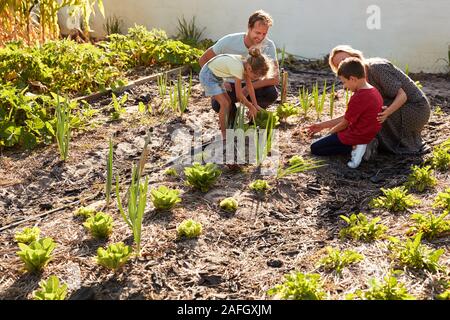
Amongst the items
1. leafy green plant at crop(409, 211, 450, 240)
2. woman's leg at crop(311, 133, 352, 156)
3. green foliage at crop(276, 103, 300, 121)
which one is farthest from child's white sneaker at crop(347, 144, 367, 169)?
leafy green plant at crop(409, 211, 450, 240)

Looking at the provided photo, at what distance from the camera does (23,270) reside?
2.65 metres

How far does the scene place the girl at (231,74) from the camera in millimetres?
3740

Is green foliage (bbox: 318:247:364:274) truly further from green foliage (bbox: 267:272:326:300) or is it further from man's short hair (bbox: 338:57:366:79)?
man's short hair (bbox: 338:57:366:79)

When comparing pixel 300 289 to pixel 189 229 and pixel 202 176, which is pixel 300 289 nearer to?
pixel 189 229

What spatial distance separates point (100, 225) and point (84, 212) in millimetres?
340

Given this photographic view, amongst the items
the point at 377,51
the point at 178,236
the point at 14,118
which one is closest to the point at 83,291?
the point at 178,236

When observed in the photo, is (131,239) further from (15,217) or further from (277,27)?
(277,27)

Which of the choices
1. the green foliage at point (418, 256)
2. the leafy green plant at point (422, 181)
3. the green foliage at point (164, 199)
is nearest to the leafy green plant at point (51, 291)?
the green foliage at point (164, 199)

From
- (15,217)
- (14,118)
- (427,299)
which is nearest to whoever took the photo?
(427,299)

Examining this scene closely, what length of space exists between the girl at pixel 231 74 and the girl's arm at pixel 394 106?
0.81m

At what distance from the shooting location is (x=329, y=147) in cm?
392

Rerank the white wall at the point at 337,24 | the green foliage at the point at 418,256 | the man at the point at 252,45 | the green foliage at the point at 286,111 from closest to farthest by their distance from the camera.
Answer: the green foliage at the point at 418,256
the man at the point at 252,45
the green foliage at the point at 286,111
the white wall at the point at 337,24

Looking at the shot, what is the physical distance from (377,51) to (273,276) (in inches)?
174

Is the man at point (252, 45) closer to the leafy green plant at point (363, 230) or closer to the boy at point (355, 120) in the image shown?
the boy at point (355, 120)
